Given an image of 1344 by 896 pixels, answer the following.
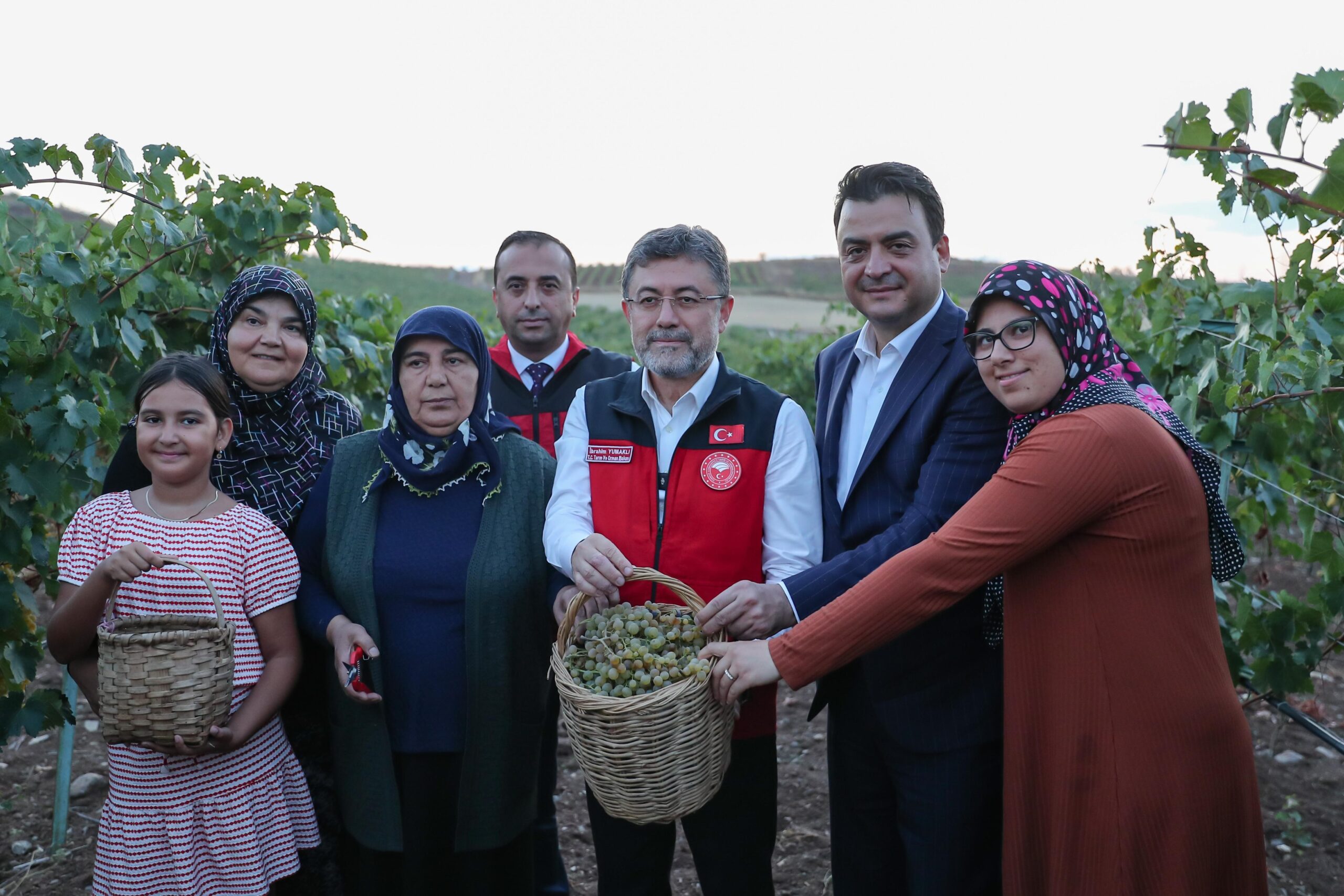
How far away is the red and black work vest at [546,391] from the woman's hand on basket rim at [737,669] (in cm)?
178

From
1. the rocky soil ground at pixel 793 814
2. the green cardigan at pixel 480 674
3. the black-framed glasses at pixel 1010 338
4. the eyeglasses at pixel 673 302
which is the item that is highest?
the eyeglasses at pixel 673 302

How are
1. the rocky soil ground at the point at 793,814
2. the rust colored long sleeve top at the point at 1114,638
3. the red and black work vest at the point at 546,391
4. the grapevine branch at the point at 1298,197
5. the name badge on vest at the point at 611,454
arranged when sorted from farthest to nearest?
the red and black work vest at the point at 546,391
the rocky soil ground at the point at 793,814
the name badge on vest at the point at 611,454
the grapevine branch at the point at 1298,197
the rust colored long sleeve top at the point at 1114,638

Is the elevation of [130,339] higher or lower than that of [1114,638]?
higher

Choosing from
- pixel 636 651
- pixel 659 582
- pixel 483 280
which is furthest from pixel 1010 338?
pixel 483 280

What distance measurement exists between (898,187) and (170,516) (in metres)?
2.10

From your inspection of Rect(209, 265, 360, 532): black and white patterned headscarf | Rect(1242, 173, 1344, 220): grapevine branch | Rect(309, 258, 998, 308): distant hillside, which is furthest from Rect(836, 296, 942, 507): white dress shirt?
Rect(309, 258, 998, 308): distant hillside

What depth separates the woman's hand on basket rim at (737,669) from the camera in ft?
6.90

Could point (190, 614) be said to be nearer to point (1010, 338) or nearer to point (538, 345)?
point (538, 345)

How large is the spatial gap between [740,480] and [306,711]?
1.44 metres

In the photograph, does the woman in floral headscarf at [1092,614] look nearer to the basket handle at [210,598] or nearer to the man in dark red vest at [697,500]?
the man in dark red vest at [697,500]

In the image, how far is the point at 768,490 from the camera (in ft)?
8.25

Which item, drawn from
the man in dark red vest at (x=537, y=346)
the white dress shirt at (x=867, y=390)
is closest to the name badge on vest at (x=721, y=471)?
the white dress shirt at (x=867, y=390)

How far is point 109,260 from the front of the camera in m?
3.68

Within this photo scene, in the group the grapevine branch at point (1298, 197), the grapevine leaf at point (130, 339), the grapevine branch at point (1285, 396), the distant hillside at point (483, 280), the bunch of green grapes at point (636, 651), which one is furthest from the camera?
the distant hillside at point (483, 280)
